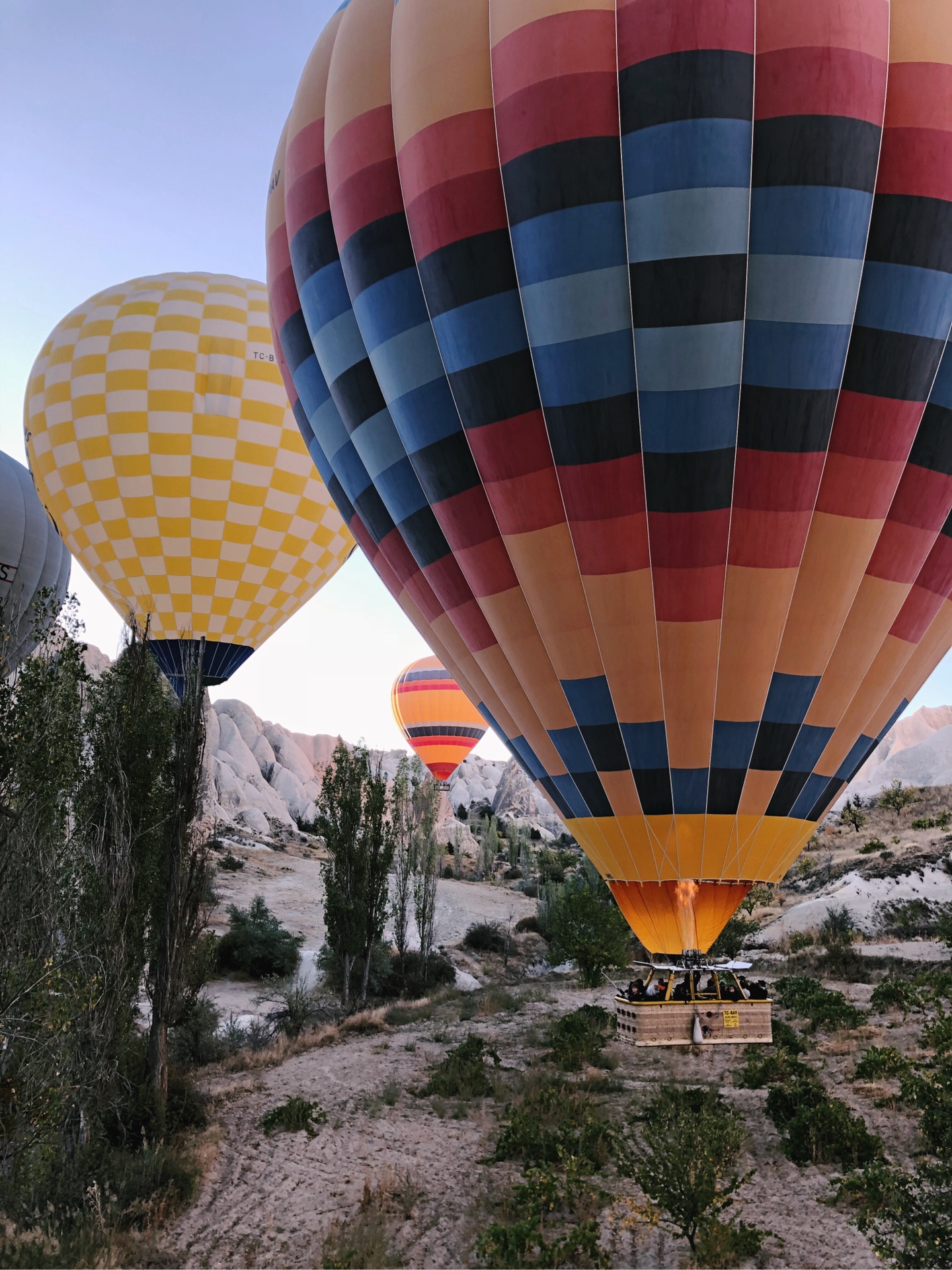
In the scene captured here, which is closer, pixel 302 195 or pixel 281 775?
pixel 302 195

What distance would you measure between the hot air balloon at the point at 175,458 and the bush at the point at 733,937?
10903 mm

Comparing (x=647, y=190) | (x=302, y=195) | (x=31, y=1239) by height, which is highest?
(x=302, y=195)

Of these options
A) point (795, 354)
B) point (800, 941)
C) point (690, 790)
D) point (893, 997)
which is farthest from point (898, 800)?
point (795, 354)

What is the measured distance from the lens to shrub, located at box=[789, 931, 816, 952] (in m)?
20.0

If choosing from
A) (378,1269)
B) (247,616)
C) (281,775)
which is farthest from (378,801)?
(281,775)

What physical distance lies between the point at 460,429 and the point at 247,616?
8.85 meters

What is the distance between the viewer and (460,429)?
6.38 meters

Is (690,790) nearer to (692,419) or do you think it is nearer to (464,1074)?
(692,419)

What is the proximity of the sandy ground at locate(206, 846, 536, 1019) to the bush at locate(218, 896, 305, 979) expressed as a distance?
39 centimetres

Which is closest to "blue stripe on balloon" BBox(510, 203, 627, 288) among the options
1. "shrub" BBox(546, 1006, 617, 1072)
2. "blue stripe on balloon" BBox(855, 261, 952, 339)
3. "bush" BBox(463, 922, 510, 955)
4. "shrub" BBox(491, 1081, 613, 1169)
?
"blue stripe on balloon" BBox(855, 261, 952, 339)

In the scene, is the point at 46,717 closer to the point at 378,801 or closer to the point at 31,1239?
the point at 31,1239

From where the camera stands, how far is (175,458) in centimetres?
1299

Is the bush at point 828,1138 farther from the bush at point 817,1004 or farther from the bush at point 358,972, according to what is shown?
the bush at point 358,972

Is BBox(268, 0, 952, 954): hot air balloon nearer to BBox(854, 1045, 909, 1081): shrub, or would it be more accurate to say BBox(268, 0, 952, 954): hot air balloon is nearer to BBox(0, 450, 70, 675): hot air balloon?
BBox(854, 1045, 909, 1081): shrub
